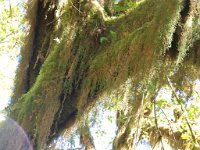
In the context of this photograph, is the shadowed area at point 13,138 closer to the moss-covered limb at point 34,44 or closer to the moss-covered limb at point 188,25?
the moss-covered limb at point 34,44

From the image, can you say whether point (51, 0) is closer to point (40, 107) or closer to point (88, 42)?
point (88, 42)

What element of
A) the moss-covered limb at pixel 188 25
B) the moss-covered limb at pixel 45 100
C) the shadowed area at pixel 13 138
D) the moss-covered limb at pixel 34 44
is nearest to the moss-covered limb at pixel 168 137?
the moss-covered limb at pixel 34 44

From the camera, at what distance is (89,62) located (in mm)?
4480

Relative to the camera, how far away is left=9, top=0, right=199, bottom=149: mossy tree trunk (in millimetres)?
3660

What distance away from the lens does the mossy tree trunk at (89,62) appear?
144 inches

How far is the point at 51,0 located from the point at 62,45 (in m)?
1.20

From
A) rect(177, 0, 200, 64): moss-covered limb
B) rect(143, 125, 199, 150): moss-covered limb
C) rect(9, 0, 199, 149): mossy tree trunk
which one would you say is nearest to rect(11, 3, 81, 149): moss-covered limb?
rect(9, 0, 199, 149): mossy tree trunk

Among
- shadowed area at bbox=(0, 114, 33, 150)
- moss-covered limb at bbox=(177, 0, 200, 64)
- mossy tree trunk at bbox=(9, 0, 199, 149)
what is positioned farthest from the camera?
shadowed area at bbox=(0, 114, 33, 150)

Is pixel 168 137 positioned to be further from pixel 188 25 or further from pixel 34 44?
pixel 188 25

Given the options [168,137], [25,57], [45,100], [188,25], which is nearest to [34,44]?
[25,57]

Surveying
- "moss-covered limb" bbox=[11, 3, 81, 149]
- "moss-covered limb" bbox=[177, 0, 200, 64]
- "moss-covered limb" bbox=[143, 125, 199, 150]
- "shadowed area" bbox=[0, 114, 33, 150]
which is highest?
"moss-covered limb" bbox=[177, 0, 200, 64]

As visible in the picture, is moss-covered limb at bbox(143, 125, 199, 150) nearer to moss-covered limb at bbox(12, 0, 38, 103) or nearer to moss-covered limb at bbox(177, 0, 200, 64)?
moss-covered limb at bbox(12, 0, 38, 103)

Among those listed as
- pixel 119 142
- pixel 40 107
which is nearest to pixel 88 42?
pixel 40 107

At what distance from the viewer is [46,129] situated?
14.4 feet
